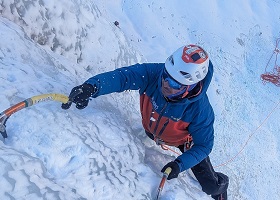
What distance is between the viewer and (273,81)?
27.7 feet

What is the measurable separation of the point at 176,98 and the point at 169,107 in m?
0.22

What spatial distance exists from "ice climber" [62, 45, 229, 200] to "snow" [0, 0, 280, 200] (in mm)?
234

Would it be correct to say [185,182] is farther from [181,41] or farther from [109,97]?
[181,41]

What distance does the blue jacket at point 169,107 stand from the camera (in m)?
3.79

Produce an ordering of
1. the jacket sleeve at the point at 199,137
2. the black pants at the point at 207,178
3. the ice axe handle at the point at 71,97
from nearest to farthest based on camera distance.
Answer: the ice axe handle at the point at 71,97 → the jacket sleeve at the point at 199,137 → the black pants at the point at 207,178

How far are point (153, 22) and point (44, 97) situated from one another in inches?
185

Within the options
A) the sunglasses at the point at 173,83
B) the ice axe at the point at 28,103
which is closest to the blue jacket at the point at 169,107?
the sunglasses at the point at 173,83

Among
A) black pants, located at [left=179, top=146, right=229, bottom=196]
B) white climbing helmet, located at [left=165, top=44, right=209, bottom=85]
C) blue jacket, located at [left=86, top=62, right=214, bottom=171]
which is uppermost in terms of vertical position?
white climbing helmet, located at [left=165, top=44, right=209, bottom=85]

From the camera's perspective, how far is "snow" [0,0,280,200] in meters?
3.05

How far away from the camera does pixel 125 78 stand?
387 cm

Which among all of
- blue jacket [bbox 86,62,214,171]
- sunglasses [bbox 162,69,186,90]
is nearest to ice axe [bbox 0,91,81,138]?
blue jacket [bbox 86,62,214,171]

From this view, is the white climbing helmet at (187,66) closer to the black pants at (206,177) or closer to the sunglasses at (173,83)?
the sunglasses at (173,83)

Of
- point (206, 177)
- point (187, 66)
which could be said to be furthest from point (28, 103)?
point (206, 177)

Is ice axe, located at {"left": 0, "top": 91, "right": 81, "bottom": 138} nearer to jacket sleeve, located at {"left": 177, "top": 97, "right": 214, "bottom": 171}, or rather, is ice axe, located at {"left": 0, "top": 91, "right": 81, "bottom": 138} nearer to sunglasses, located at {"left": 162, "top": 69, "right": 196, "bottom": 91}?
sunglasses, located at {"left": 162, "top": 69, "right": 196, "bottom": 91}
